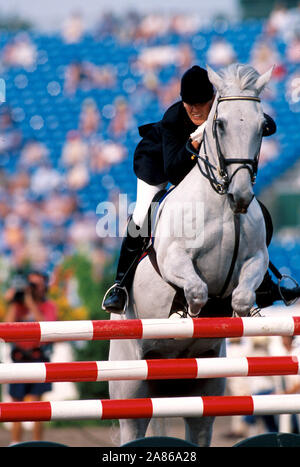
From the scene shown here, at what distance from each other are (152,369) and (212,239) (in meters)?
0.83

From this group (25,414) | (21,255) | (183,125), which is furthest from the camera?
(21,255)

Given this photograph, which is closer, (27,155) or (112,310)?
(112,310)

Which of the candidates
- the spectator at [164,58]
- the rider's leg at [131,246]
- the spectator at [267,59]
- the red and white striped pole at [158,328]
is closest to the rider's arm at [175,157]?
the rider's leg at [131,246]

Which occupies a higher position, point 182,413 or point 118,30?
point 118,30

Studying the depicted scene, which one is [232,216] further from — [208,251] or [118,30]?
[118,30]

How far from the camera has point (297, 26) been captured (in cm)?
1477

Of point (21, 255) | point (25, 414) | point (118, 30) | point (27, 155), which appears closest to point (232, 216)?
point (25, 414)

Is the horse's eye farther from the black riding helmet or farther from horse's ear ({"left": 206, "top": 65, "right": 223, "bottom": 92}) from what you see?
the black riding helmet

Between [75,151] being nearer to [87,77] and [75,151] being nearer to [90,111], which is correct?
[90,111]

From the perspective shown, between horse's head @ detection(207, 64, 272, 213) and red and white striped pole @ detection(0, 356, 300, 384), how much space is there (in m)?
0.72

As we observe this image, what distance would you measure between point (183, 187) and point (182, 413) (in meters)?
1.32

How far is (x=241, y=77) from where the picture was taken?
389 cm

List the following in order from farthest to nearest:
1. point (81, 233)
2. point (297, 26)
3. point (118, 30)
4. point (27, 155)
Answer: point (118, 30)
point (297, 26)
point (27, 155)
point (81, 233)

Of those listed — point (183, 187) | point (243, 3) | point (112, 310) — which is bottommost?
point (112, 310)
